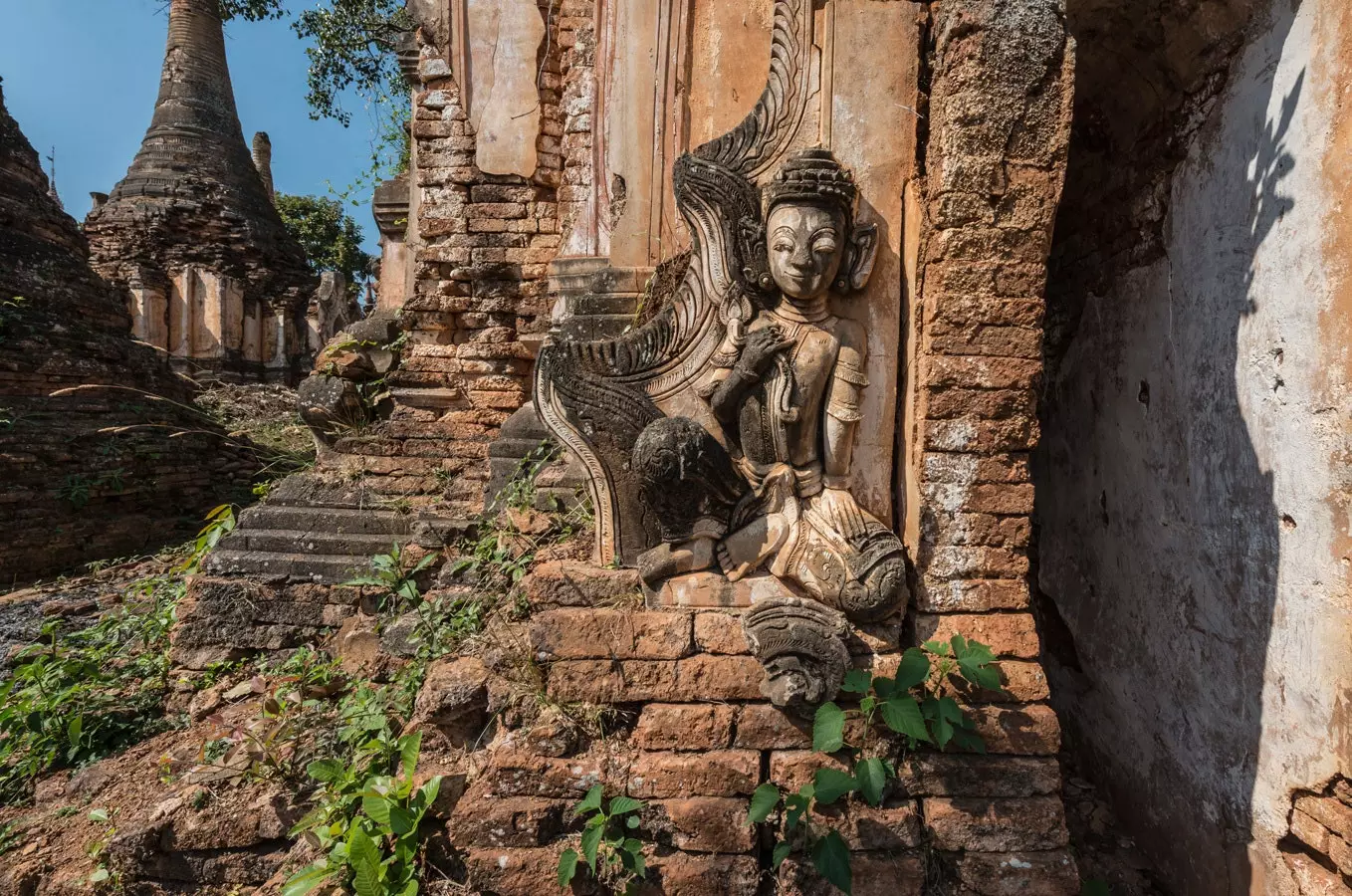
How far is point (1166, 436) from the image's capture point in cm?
300

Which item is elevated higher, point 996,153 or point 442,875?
point 996,153

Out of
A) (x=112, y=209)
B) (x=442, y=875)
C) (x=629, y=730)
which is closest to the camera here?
(x=442, y=875)

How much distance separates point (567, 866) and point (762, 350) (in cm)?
178

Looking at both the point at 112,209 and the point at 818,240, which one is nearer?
the point at 818,240

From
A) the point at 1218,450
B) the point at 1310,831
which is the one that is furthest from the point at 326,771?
the point at 1218,450

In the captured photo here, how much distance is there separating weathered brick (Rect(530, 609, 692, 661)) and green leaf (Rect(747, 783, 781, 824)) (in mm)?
495

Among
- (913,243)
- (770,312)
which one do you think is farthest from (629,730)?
(913,243)

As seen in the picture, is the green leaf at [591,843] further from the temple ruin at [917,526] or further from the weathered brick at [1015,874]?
the weathered brick at [1015,874]

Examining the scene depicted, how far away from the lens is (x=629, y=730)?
2.34m

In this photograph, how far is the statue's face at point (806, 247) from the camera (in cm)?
237

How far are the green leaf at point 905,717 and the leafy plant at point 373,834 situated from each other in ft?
4.97

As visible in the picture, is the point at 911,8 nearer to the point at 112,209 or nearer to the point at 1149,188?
the point at 1149,188

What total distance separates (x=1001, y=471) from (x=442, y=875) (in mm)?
2308

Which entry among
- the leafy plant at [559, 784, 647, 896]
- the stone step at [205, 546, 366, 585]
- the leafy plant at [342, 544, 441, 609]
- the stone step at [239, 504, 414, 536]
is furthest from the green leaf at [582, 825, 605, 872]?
the stone step at [239, 504, 414, 536]
